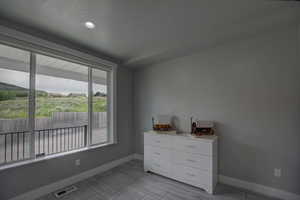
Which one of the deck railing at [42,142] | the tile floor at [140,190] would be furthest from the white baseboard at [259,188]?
the deck railing at [42,142]

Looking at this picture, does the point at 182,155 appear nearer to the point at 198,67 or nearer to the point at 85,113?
the point at 198,67

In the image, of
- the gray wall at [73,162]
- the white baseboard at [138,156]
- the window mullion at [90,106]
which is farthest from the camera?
the white baseboard at [138,156]

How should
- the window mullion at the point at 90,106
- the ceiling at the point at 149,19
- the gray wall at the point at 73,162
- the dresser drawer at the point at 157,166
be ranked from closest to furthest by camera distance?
the ceiling at the point at 149,19 < the gray wall at the point at 73,162 < the dresser drawer at the point at 157,166 < the window mullion at the point at 90,106

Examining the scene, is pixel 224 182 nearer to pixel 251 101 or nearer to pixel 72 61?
pixel 251 101

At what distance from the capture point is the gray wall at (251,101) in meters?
2.01

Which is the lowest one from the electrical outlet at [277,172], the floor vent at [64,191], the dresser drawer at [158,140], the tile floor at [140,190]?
the tile floor at [140,190]

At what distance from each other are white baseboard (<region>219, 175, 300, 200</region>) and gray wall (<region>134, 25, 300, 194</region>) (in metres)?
0.07

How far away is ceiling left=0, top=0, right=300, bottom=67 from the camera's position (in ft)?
5.28

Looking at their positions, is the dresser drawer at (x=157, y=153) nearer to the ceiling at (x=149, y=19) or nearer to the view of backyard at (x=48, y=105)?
the view of backyard at (x=48, y=105)

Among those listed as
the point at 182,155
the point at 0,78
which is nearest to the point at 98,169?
the point at 182,155

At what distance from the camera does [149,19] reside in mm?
1890

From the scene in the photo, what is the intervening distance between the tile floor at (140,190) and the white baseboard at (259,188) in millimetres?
108

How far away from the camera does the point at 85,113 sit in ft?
9.47

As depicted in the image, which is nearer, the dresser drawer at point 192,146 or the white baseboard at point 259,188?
the white baseboard at point 259,188
